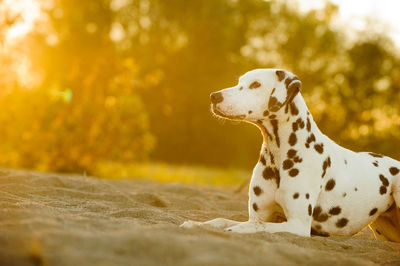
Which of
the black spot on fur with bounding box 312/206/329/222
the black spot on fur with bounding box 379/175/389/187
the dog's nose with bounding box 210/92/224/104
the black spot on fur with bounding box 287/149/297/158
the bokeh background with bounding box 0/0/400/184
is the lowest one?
the black spot on fur with bounding box 312/206/329/222

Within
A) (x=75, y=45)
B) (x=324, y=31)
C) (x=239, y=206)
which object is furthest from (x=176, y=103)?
(x=239, y=206)

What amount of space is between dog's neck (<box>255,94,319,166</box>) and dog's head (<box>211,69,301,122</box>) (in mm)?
74

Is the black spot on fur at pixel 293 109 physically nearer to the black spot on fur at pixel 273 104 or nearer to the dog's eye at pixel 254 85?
the black spot on fur at pixel 273 104

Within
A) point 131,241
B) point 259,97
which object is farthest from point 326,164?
point 131,241

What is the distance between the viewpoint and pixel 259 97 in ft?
16.4

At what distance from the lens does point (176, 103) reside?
81.8 feet

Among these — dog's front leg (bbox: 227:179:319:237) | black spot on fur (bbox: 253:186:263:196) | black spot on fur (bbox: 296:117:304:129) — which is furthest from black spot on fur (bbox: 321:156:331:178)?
black spot on fur (bbox: 253:186:263:196)

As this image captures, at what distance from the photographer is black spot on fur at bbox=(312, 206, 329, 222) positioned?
16.6ft

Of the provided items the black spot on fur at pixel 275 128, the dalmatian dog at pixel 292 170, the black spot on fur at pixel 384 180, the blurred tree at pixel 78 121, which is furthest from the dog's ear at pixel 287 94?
the blurred tree at pixel 78 121

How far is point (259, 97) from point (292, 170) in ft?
2.65

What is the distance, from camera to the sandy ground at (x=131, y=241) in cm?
300

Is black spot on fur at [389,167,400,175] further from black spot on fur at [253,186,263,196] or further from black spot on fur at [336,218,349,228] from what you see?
black spot on fur at [253,186,263,196]

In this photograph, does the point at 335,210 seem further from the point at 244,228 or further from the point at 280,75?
the point at 280,75

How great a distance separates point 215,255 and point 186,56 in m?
22.8
